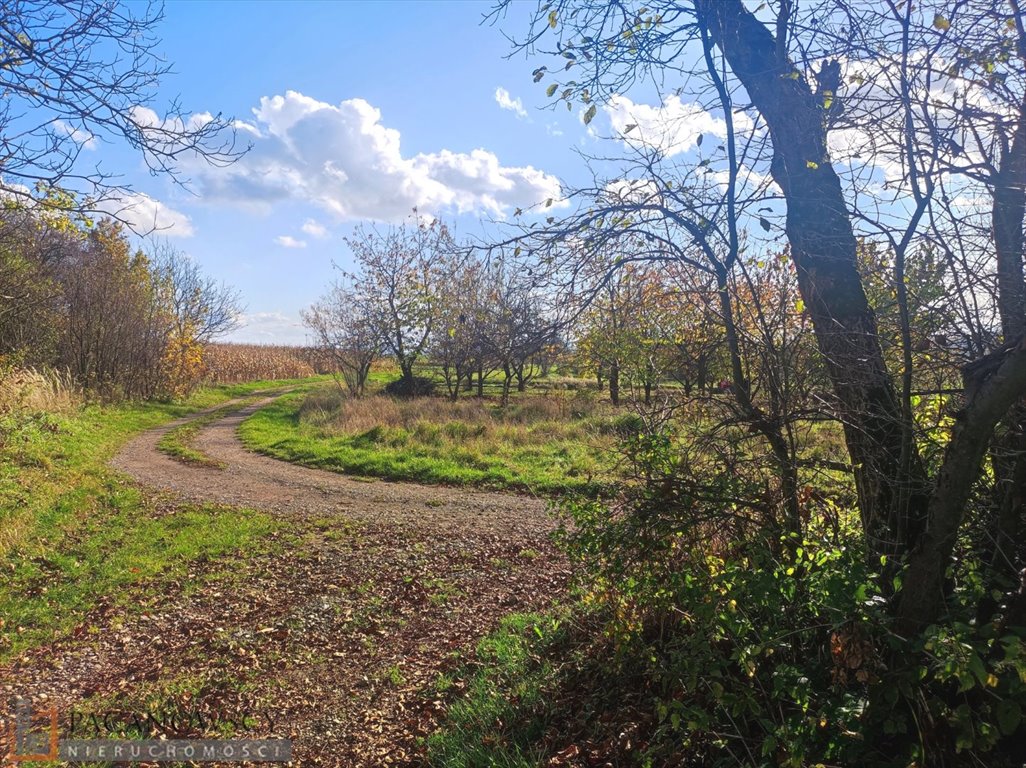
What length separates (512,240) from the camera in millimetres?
4520

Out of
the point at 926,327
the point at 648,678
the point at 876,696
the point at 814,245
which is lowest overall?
the point at 648,678

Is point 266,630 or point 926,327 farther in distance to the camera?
point 266,630

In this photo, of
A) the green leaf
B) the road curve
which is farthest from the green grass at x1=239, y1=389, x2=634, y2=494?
the green leaf

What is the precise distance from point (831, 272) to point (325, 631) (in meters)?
5.28

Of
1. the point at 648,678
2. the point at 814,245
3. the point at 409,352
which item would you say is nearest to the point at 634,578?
the point at 648,678

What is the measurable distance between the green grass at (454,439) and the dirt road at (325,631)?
6.51ft

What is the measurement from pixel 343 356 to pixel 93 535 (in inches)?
796

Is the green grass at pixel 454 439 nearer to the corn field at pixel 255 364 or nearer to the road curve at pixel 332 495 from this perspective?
the road curve at pixel 332 495

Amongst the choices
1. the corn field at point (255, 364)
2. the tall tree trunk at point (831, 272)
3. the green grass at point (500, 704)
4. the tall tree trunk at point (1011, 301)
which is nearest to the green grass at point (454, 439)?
the green grass at point (500, 704)

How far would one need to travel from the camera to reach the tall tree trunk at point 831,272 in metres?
3.29

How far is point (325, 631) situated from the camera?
228 inches

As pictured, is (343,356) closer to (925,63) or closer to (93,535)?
(93,535)

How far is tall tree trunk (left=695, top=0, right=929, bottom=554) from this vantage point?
3.29 meters

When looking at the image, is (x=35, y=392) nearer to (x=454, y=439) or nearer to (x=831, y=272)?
(x=454, y=439)
